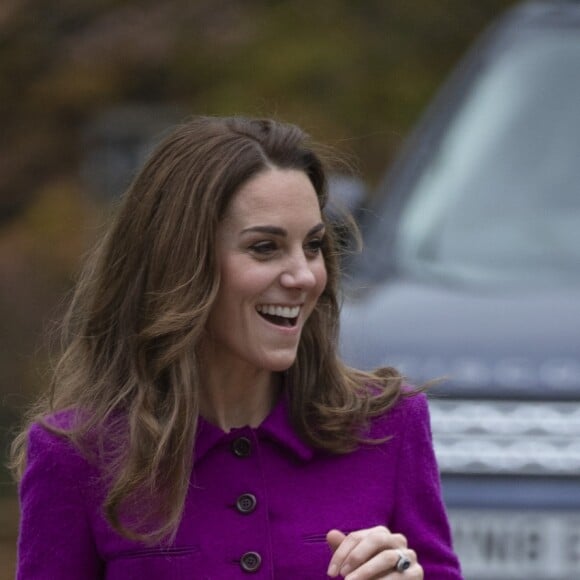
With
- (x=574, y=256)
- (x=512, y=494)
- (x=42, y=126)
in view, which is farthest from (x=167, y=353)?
(x=42, y=126)

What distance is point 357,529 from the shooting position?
3137mm

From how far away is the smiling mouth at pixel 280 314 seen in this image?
10.4ft

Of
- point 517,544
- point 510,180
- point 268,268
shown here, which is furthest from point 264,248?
point 510,180

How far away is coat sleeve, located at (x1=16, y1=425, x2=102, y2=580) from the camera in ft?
10.2

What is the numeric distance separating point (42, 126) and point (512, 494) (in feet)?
15.5

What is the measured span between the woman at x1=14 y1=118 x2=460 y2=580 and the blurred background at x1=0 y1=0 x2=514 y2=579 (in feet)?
16.9

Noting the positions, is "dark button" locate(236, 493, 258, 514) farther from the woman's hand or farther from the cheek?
the cheek

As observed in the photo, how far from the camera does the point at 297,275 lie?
3.15m

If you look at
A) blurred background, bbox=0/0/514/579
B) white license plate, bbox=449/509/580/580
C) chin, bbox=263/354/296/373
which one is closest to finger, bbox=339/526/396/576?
chin, bbox=263/354/296/373

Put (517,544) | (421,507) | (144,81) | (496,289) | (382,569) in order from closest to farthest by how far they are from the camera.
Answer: (382,569), (421,507), (517,544), (496,289), (144,81)

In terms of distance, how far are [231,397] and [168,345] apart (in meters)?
0.15

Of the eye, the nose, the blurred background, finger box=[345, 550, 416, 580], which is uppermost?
the blurred background

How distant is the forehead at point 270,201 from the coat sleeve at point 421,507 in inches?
14.8

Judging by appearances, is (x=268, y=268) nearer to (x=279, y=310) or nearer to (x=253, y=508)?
(x=279, y=310)
